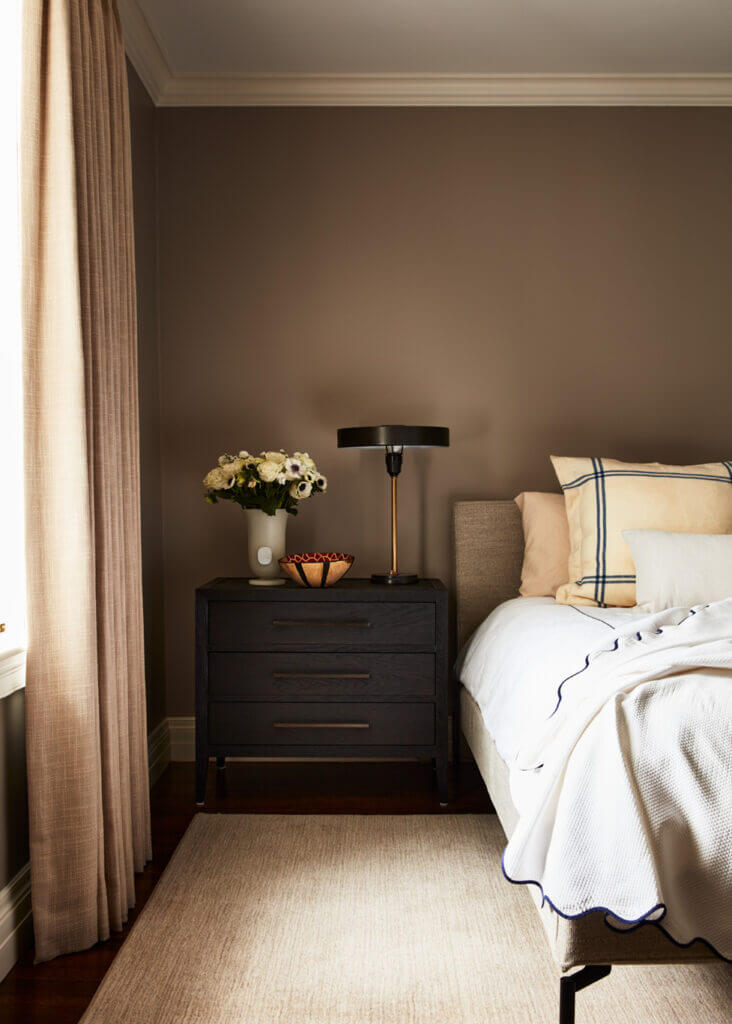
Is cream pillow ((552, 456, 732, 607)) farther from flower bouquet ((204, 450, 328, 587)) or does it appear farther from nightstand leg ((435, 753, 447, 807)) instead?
flower bouquet ((204, 450, 328, 587))

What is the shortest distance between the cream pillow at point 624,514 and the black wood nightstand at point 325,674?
524 millimetres

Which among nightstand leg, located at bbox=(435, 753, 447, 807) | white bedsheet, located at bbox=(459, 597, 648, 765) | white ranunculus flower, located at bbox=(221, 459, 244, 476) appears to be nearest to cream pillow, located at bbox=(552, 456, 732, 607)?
white bedsheet, located at bbox=(459, 597, 648, 765)

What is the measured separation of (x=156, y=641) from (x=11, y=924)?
55.4 inches

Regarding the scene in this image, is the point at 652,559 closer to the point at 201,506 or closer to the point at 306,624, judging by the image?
the point at 306,624

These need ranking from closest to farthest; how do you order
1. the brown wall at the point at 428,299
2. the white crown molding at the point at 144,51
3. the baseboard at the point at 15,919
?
the baseboard at the point at 15,919 < the white crown molding at the point at 144,51 < the brown wall at the point at 428,299

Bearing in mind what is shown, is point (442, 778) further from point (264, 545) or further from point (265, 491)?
point (265, 491)

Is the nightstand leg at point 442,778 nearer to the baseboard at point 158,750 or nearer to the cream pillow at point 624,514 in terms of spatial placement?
the cream pillow at point 624,514

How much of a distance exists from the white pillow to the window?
70.7 inches

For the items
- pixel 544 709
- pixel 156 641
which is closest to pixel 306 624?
pixel 156 641

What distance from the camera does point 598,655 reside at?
1.84m

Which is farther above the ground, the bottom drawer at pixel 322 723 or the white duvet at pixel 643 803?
the white duvet at pixel 643 803

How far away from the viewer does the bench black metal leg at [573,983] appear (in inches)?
55.9

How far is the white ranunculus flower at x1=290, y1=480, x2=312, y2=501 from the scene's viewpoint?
9.41 ft

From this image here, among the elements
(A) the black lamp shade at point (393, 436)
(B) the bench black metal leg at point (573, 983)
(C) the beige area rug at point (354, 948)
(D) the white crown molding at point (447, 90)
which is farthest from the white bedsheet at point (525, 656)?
(D) the white crown molding at point (447, 90)
